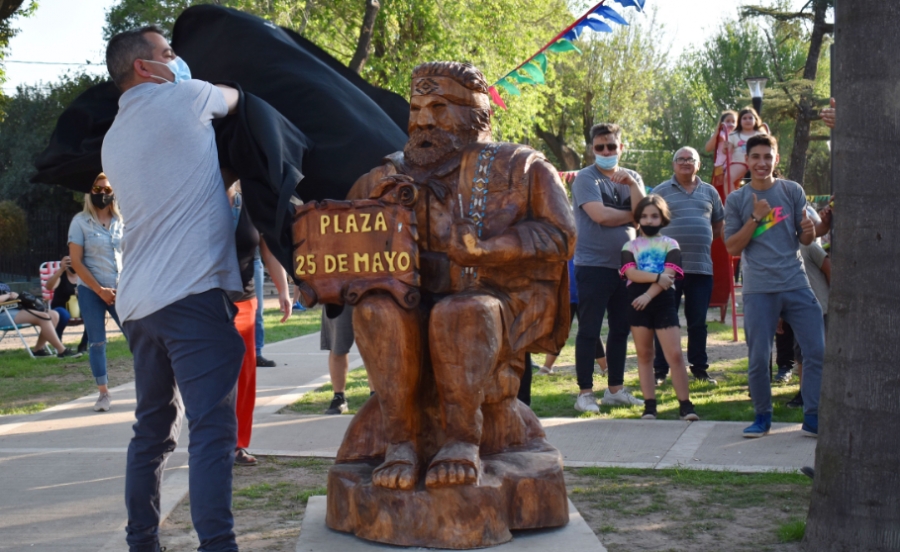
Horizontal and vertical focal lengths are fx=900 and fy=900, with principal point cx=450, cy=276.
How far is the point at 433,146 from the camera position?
3.96 metres

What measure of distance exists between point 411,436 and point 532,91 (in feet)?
74.3

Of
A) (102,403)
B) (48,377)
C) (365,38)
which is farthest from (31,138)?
(102,403)

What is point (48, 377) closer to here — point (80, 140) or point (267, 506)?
point (267, 506)

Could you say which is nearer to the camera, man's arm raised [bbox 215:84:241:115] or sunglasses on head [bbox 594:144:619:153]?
man's arm raised [bbox 215:84:241:115]

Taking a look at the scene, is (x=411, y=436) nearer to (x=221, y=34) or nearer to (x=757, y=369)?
(x=221, y=34)

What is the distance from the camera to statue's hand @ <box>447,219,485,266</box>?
366 cm

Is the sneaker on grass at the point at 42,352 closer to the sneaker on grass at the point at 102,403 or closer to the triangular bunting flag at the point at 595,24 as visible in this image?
the sneaker on grass at the point at 102,403

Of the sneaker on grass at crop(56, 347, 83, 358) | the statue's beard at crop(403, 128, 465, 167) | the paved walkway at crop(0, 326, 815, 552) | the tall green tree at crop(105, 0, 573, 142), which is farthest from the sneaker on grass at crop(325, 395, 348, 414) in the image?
the tall green tree at crop(105, 0, 573, 142)

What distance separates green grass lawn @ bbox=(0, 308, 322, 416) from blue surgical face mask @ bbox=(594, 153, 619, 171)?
5049 millimetres

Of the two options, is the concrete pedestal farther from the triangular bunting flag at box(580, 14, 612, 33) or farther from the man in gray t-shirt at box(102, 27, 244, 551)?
the triangular bunting flag at box(580, 14, 612, 33)

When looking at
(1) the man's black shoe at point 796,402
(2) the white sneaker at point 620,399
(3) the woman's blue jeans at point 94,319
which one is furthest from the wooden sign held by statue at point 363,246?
(1) the man's black shoe at point 796,402

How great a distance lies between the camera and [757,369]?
5730mm

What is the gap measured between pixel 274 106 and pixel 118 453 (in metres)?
2.91

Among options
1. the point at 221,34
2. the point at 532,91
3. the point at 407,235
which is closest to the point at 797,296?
the point at 407,235
